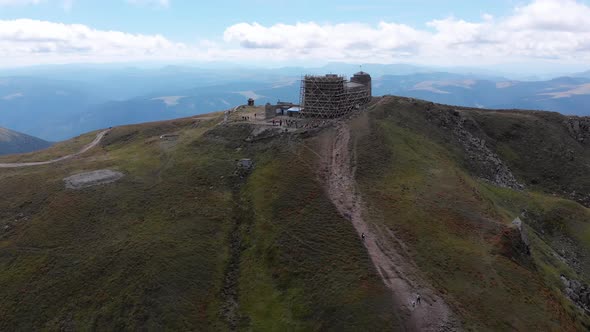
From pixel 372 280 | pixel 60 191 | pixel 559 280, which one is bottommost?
pixel 559 280

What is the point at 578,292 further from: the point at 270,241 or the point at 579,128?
the point at 579,128

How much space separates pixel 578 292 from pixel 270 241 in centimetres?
4436

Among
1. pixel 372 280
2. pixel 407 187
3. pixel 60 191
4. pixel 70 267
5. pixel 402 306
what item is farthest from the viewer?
pixel 60 191

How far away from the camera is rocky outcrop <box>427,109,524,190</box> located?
86494mm

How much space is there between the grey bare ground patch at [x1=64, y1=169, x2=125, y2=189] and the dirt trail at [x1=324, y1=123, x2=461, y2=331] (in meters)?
41.8

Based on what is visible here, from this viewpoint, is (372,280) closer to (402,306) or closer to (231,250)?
(402,306)

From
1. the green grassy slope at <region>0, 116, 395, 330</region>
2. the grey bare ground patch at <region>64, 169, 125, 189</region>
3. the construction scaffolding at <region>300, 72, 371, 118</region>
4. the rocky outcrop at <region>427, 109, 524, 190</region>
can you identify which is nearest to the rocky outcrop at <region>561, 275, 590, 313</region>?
the green grassy slope at <region>0, 116, 395, 330</region>

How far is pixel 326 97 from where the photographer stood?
89688 millimetres

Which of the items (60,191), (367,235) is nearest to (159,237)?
(60,191)

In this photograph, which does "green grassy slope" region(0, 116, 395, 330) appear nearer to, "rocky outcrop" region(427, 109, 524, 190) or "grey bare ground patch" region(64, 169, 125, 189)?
"grey bare ground patch" region(64, 169, 125, 189)

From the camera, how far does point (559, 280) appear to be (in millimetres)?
51938

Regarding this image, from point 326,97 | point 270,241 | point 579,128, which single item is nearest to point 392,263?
point 270,241

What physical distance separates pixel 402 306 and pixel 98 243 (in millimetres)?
45101

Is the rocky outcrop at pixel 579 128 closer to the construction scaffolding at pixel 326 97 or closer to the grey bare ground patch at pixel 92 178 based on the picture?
the construction scaffolding at pixel 326 97
